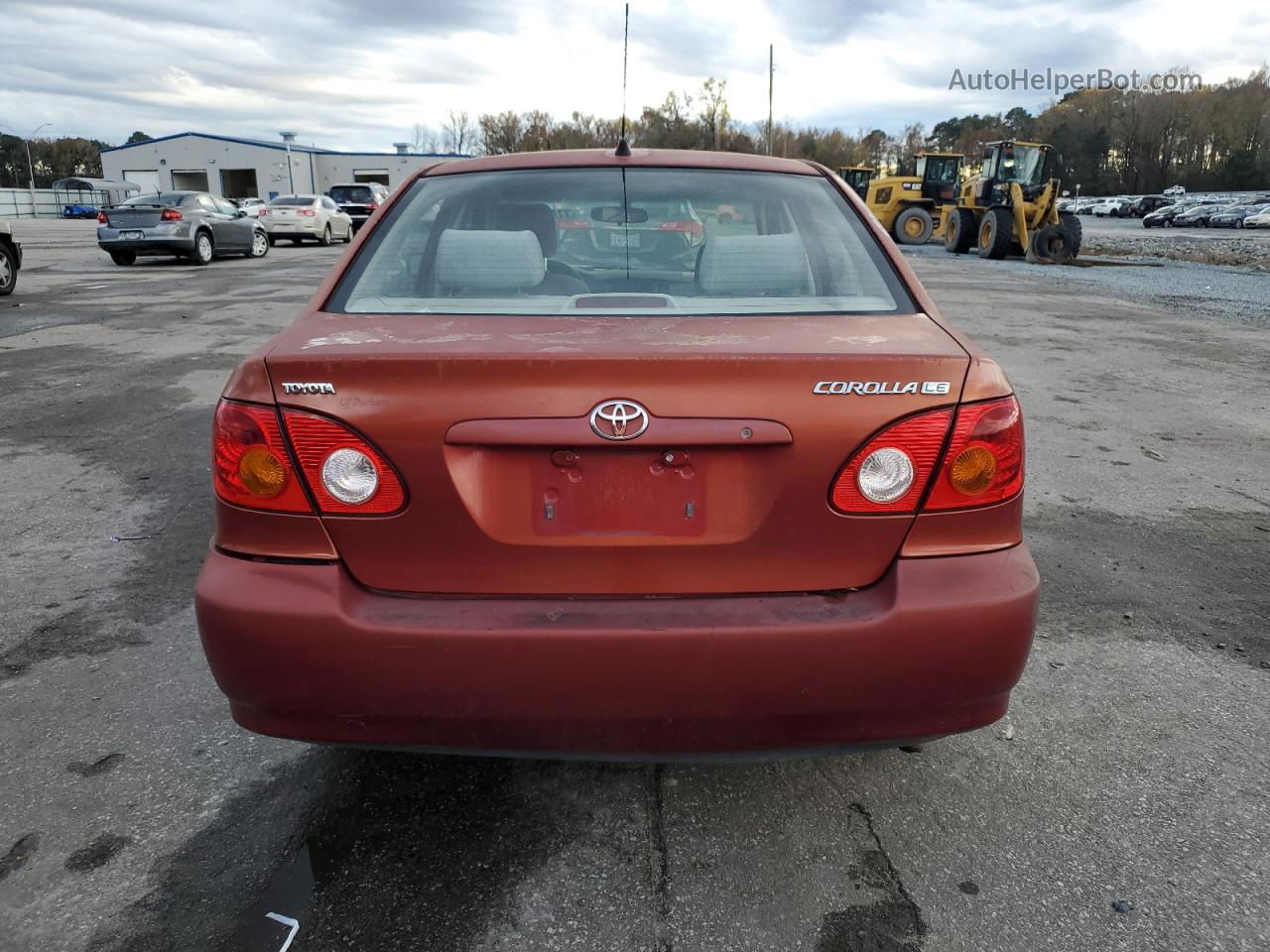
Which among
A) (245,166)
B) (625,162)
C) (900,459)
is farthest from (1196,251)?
(245,166)

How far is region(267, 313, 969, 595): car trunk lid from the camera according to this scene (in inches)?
72.7

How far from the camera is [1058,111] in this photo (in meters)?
113

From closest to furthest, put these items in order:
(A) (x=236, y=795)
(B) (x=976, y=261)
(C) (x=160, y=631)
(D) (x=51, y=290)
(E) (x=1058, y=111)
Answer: (A) (x=236, y=795) < (C) (x=160, y=631) < (D) (x=51, y=290) < (B) (x=976, y=261) < (E) (x=1058, y=111)

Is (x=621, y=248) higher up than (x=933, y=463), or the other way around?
(x=621, y=248)

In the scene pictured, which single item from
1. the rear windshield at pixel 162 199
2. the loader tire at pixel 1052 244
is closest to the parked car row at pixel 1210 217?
the loader tire at pixel 1052 244

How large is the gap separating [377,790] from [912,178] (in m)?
34.3

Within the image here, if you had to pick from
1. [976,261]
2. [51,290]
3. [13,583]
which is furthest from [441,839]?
[976,261]

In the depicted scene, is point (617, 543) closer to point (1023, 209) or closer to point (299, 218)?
point (1023, 209)

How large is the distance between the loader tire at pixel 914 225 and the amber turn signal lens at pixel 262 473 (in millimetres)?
32672

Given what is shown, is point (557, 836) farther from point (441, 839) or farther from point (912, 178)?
point (912, 178)

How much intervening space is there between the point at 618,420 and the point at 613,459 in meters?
0.08

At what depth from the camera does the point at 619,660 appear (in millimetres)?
1850

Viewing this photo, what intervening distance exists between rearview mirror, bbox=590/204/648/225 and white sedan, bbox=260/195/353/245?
27.6 meters

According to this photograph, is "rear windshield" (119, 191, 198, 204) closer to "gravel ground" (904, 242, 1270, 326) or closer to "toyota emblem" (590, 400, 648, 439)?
"gravel ground" (904, 242, 1270, 326)
